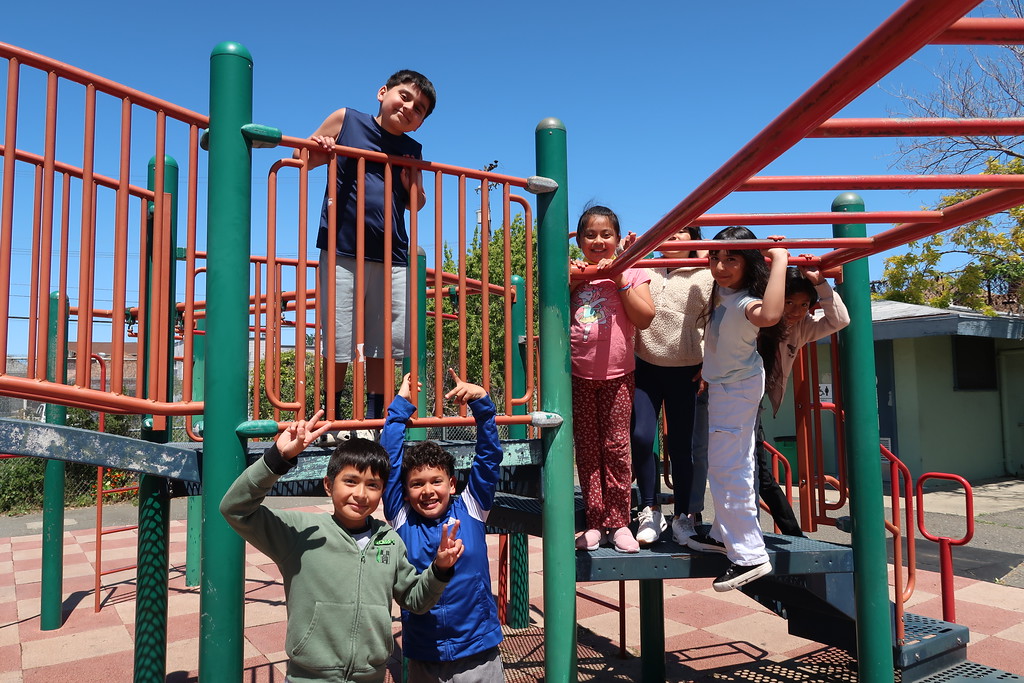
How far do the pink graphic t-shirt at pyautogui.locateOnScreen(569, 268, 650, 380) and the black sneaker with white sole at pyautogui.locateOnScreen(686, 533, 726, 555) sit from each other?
0.65 metres

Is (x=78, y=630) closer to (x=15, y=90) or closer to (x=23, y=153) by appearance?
(x=23, y=153)

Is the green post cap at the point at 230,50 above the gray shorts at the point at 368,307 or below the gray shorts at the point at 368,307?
above

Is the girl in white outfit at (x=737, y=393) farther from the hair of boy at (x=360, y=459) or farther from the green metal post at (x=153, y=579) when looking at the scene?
the green metal post at (x=153, y=579)

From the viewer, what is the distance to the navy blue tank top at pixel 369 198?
2615mm

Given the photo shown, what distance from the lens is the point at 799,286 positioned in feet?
9.66

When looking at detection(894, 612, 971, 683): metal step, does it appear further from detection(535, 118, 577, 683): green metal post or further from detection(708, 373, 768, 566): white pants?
detection(535, 118, 577, 683): green metal post

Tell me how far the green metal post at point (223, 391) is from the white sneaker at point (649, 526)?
54.0 inches

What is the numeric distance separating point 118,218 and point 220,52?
0.57m

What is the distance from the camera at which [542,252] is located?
8.05 ft

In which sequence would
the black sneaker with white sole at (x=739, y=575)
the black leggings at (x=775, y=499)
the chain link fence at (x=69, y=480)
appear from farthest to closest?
the chain link fence at (x=69, y=480)
the black leggings at (x=775, y=499)
the black sneaker with white sole at (x=739, y=575)

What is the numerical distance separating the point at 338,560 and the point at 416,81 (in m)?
1.75

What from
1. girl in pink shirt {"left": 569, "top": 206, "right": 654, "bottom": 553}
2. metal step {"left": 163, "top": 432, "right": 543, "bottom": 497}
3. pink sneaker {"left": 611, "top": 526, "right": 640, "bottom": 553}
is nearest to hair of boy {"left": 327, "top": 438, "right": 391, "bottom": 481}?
metal step {"left": 163, "top": 432, "right": 543, "bottom": 497}

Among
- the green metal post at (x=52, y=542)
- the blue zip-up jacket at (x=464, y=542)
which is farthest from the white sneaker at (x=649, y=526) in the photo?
the green metal post at (x=52, y=542)

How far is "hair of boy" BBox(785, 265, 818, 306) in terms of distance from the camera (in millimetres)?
2939
